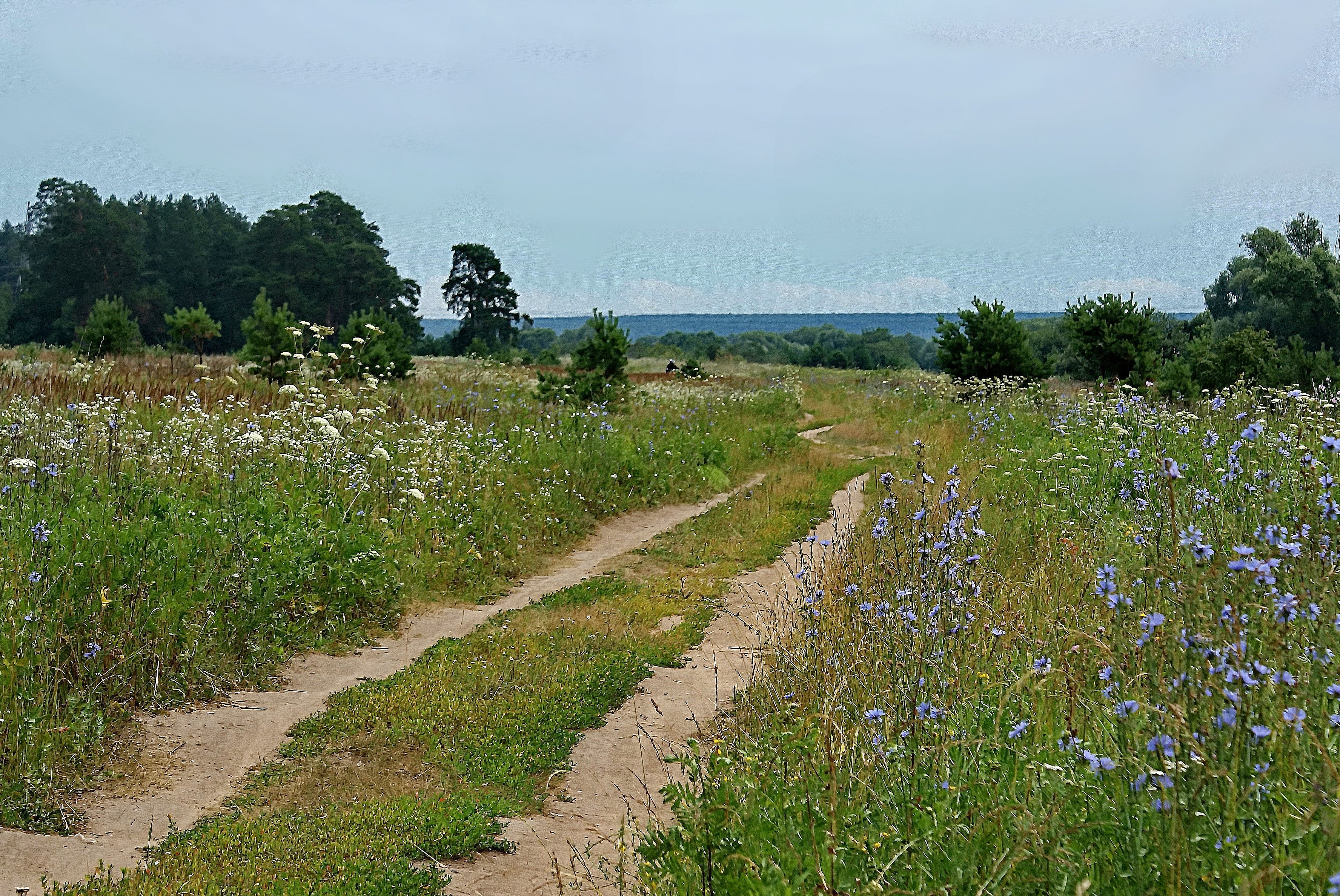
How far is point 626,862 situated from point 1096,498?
5.63 metres

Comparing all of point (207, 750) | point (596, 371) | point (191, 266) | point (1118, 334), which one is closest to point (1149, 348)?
point (1118, 334)

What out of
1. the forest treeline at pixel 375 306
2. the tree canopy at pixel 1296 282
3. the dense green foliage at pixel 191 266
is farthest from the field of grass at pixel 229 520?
the dense green foliage at pixel 191 266

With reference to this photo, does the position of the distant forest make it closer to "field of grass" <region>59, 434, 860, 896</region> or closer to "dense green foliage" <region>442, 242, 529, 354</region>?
"dense green foliage" <region>442, 242, 529, 354</region>

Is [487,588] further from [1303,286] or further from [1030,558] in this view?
[1303,286]

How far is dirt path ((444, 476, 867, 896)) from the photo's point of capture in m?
3.82

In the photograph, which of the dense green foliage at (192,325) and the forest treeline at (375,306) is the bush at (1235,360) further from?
the dense green foliage at (192,325)

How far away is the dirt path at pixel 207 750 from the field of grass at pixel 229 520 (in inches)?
6.6

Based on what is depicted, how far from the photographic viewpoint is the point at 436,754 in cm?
514

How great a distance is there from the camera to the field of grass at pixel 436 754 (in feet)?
12.5

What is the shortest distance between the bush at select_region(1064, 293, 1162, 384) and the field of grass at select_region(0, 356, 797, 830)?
1279cm

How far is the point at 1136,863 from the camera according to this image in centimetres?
225

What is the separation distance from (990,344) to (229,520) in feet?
74.1

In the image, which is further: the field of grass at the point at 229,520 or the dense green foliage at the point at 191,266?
the dense green foliage at the point at 191,266

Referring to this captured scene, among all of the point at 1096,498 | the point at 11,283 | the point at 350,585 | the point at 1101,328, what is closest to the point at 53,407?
the point at 350,585
